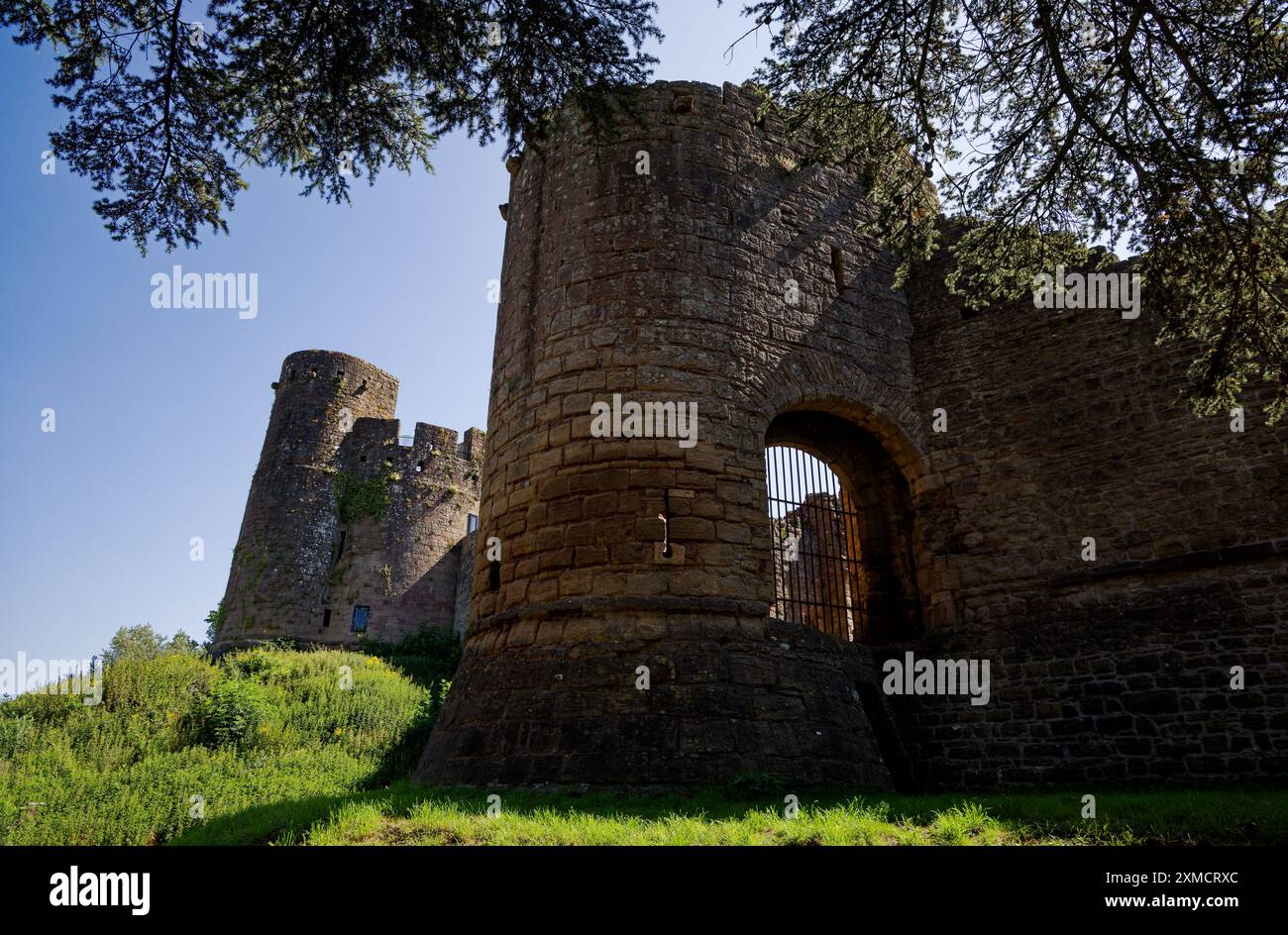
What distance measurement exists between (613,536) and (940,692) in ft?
14.8

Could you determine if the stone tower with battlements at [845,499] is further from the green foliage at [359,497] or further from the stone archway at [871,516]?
the green foliage at [359,497]

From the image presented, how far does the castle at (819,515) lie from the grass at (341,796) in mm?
808

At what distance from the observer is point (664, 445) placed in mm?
7367

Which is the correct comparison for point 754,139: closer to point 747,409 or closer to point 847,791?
point 747,409

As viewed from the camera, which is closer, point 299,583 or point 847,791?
point 847,791

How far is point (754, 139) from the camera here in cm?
941

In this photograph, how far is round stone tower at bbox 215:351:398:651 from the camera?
22.5m

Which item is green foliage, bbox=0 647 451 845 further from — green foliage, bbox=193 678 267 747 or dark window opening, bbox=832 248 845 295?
dark window opening, bbox=832 248 845 295

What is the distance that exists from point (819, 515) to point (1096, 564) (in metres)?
3.21

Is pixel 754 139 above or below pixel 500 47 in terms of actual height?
above

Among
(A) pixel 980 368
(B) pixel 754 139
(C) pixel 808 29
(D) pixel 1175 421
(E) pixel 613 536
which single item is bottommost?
(E) pixel 613 536

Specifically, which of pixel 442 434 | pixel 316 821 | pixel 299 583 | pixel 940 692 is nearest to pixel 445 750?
pixel 316 821

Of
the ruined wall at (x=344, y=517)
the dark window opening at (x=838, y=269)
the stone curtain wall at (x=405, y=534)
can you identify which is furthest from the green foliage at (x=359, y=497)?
the dark window opening at (x=838, y=269)

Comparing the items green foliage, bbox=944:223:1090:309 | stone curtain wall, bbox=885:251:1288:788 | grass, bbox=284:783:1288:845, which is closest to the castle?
stone curtain wall, bbox=885:251:1288:788
